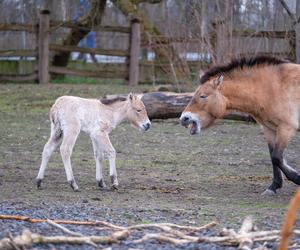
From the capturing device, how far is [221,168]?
1148 cm

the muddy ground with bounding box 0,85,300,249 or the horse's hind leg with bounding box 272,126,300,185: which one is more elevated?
the horse's hind leg with bounding box 272,126,300,185

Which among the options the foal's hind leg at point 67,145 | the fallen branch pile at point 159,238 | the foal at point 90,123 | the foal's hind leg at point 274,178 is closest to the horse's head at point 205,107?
the foal's hind leg at point 274,178

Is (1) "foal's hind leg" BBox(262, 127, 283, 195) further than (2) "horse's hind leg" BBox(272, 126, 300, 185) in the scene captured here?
Yes

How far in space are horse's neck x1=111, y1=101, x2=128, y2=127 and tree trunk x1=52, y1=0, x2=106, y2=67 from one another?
14.8 m

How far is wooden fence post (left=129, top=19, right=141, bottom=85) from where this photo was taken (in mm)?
24938

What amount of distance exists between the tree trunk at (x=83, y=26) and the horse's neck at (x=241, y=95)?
1544 centimetres

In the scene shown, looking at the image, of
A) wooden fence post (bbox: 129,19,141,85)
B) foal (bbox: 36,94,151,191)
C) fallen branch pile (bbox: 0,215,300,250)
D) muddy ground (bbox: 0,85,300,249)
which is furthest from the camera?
wooden fence post (bbox: 129,19,141,85)

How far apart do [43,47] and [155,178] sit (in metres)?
14.8

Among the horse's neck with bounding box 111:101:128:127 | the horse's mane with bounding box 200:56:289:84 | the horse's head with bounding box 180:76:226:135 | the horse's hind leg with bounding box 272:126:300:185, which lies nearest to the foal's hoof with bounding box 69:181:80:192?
the horse's neck with bounding box 111:101:128:127

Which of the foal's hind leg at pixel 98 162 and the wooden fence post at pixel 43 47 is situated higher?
the wooden fence post at pixel 43 47

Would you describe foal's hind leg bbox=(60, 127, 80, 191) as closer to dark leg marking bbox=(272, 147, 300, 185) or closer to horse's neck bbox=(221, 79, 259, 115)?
horse's neck bbox=(221, 79, 259, 115)

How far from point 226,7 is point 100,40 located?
56.9 ft

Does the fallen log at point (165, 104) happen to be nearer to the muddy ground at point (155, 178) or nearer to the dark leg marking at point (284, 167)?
the muddy ground at point (155, 178)

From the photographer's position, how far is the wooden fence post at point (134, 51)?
2494 cm
